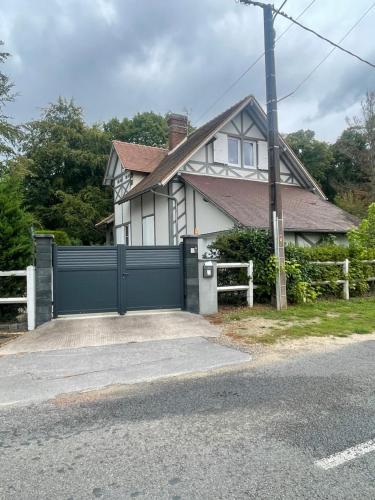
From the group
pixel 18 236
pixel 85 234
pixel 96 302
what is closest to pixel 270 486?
pixel 96 302

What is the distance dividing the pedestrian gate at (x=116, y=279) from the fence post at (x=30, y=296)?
1.76ft

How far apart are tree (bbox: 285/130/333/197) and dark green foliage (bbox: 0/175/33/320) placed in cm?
3047

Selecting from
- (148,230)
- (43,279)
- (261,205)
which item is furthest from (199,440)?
(148,230)

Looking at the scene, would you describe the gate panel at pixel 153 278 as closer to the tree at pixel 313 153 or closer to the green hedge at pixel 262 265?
the green hedge at pixel 262 265

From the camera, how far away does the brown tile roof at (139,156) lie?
20.6 m

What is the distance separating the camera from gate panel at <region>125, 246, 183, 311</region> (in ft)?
28.9

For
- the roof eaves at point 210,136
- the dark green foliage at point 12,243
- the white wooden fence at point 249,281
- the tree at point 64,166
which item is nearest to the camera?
the dark green foliage at point 12,243

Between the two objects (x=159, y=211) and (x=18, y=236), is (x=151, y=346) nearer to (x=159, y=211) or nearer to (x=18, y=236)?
(x=18, y=236)

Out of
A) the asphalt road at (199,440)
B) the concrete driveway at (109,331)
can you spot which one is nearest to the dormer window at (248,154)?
the concrete driveway at (109,331)

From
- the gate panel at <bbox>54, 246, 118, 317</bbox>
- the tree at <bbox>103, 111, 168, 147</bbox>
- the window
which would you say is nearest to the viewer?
the gate panel at <bbox>54, 246, 118, 317</bbox>

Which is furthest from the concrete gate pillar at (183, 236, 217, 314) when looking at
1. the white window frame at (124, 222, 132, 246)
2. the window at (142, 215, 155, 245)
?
the white window frame at (124, 222, 132, 246)

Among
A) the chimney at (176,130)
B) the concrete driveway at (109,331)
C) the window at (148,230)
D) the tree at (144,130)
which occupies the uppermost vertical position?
the tree at (144,130)

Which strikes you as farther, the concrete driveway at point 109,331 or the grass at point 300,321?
the grass at point 300,321

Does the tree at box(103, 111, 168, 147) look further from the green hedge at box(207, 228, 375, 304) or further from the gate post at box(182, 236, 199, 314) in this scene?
the gate post at box(182, 236, 199, 314)
